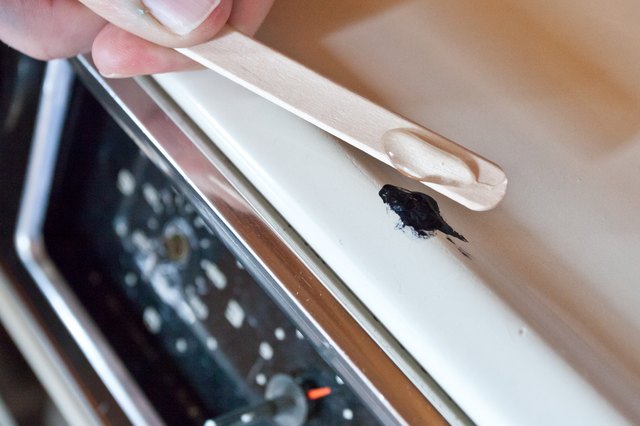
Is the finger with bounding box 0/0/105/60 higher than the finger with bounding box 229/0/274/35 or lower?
higher

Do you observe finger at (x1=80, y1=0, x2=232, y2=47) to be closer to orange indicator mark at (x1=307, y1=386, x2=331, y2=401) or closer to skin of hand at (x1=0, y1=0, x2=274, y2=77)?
skin of hand at (x1=0, y1=0, x2=274, y2=77)

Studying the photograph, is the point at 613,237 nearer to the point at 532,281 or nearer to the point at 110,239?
the point at 532,281

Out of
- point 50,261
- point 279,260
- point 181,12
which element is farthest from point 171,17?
point 50,261

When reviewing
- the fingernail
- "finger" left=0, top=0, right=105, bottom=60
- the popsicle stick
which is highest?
"finger" left=0, top=0, right=105, bottom=60

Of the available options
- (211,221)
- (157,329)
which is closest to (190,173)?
(211,221)

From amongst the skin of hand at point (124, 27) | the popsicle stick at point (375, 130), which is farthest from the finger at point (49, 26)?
the popsicle stick at point (375, 130)

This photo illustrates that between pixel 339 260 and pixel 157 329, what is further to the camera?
pixel 157 329

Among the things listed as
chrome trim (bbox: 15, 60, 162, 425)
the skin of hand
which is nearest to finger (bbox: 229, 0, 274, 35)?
the skin of hand
